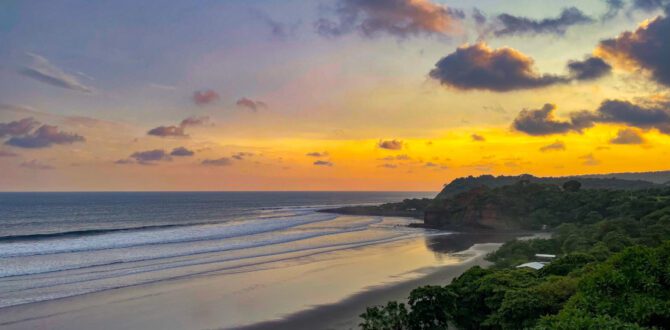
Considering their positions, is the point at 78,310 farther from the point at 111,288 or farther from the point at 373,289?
the point at 373,289

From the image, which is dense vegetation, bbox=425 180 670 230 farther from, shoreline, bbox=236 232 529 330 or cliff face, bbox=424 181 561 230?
shoreline, bbox=236 232 529 330

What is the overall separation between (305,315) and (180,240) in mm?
37854

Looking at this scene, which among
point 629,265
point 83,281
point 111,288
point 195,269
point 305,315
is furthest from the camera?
point 195,269

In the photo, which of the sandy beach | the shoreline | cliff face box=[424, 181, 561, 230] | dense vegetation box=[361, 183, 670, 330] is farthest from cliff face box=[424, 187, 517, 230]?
dense vegetation box=[361, 183, 670, 330]

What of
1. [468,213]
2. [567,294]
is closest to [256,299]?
[567,294]

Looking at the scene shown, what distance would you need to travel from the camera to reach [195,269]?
37781mm

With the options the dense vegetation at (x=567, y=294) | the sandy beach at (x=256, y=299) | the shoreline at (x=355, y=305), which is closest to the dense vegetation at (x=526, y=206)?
the dense vegetation at (x=567, y=294)

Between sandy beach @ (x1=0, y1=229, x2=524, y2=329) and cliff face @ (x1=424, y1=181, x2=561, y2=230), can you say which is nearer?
sandy beach @ (x1=0, y1=229, x2=524, y2=329)

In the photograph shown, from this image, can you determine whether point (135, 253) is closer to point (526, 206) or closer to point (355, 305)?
point (355, 305)

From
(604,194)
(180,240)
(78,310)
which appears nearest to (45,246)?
(180,240)

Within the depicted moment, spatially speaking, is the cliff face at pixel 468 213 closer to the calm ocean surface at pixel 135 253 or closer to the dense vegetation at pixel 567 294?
the calm ocean surface at pixel 135 253

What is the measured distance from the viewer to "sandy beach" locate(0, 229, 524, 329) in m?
23.2

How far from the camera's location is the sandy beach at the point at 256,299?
76.2 ft

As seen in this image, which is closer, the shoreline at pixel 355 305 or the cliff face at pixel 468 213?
the shoreline at pixel 355 305
